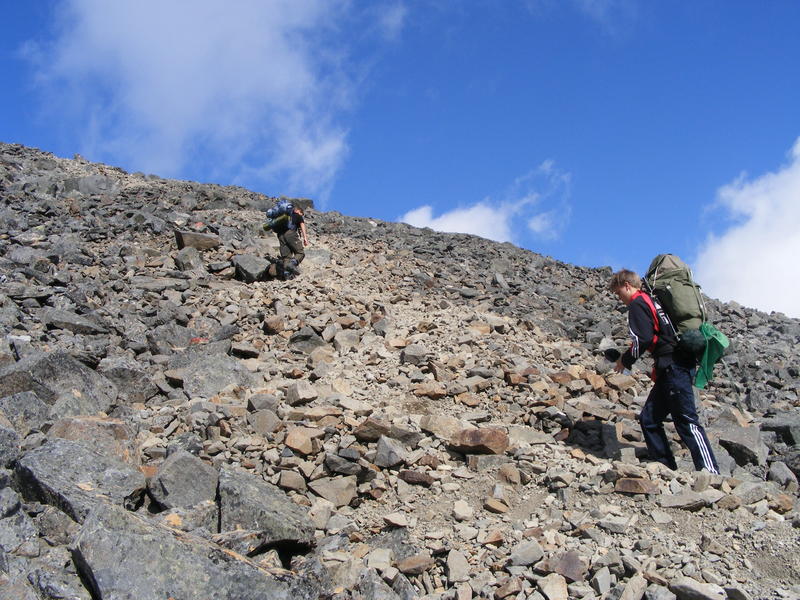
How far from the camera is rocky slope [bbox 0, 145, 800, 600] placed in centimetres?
446

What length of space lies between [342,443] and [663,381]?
131 inches

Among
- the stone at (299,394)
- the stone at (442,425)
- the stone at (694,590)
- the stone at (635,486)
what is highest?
the stone at (299,394)

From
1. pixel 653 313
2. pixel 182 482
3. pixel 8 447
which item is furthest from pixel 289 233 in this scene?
pixel 8 447

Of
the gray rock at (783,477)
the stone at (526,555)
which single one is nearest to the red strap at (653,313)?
the gray rock at (783,477)

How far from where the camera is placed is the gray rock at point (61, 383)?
6.70m

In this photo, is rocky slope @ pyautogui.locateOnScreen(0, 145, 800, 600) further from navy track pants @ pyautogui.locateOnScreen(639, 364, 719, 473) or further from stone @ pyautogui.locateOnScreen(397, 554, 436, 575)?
navy track pants @ pyautogui.locateOnScreen(639, 364, 719, 473)

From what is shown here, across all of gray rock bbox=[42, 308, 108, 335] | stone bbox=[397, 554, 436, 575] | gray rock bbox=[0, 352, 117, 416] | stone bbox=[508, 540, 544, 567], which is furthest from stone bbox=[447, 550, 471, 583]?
gray rock bbox=[42, 308, 108, 335]

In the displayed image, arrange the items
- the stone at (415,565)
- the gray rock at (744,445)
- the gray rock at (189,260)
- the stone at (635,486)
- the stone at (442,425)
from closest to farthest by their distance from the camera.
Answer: the stone at (415,565), the stone at (635,486), the stone at (442,425), the gray rock at (744,445), the gray rock at (189,260)

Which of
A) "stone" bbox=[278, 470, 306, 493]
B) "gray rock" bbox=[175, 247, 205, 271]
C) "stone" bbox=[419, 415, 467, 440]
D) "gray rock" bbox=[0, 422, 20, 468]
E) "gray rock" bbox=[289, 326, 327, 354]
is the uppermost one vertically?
"gray rock" bbox=[175, 247, 205, 271]

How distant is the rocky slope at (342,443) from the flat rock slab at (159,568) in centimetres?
1

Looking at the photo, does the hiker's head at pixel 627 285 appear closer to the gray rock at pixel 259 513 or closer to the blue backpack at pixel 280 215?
the gray rock at pixel 259 513

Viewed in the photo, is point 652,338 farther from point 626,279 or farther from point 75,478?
point 75,478

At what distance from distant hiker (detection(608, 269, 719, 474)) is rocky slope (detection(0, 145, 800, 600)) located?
32 cm

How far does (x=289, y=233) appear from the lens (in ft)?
43.2
